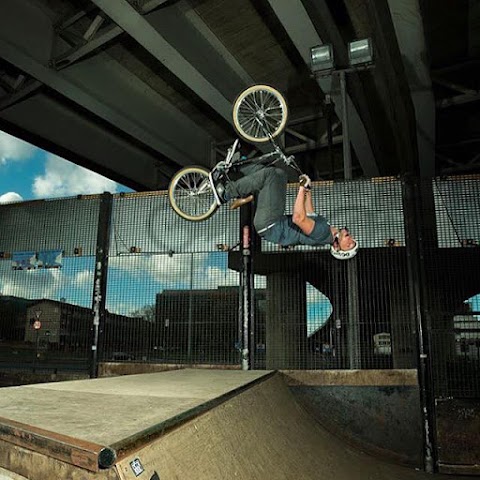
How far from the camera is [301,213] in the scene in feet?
14.5

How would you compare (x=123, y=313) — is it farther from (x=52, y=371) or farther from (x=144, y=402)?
(x=144, y=402)

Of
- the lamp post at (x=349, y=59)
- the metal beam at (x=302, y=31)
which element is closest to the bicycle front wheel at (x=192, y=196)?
the lamp post at (x=349, y=59)

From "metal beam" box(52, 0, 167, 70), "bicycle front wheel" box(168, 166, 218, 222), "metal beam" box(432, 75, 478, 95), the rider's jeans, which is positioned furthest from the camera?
"metal beam" box(432, 75, 478, 95)

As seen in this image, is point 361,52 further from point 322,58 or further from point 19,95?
point 19,95

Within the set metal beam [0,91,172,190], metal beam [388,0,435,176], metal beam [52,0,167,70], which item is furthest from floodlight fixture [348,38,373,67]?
metal beam [0,91,172,190]

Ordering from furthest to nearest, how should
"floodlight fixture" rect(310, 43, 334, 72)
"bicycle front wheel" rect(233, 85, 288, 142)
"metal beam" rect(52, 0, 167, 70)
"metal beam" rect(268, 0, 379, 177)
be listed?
"metal beam" rect(52, 0, 167, 70), "metal beam" rect(268, 0, 379, 177), "floodlight fixture" rect(310, 43, 334, 72), "bicycle front wheel" rect(233, 85, 288, 142)

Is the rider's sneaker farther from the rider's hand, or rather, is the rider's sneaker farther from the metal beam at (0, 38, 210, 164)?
the metal beam at (0, 38, 210, 164)

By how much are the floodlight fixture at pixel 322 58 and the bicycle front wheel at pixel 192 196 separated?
3.15 meters

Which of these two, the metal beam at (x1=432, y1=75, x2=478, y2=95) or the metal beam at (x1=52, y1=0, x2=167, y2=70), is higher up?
the metal beam at (x1=52, y1=0, x2=167, y2=70)

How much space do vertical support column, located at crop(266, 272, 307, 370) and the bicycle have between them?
1.59 metres

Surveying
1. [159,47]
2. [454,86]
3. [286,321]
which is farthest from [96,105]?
[454,86]

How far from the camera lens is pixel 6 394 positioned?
3020mm

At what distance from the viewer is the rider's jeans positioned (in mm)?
4500

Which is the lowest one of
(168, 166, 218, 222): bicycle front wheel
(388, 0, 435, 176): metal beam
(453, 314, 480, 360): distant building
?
(453, 314, 480, 360): distant building
